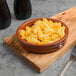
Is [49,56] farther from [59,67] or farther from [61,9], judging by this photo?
[61,9]

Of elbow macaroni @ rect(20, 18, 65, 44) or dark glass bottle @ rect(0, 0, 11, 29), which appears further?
dark glass bottle @ rect(0, 0, 11, 29)

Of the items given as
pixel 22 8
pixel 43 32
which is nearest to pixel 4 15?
pixel 22 8

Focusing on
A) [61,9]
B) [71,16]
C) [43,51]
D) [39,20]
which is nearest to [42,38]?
[43,51]

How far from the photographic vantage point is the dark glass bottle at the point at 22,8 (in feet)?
3.72

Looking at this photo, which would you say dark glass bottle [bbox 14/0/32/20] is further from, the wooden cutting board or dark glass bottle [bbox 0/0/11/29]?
the wooden cutting board

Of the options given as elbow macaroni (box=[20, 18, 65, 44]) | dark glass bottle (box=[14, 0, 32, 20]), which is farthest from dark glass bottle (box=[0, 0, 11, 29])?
elbow macaroni (box=[20, 18, 65, 44])

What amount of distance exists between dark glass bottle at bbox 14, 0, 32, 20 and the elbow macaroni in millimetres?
246

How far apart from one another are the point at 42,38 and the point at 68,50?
17 centimetres

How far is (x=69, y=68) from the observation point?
0.81m

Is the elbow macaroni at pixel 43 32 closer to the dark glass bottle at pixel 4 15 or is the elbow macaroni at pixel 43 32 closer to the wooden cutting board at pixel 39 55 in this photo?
the wooden cutting board at pixel 39 55

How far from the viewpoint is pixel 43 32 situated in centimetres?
87

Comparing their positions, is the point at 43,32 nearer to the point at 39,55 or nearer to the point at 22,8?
the point at 39,55

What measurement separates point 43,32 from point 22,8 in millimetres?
339

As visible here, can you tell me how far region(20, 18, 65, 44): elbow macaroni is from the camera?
32.8 inches
